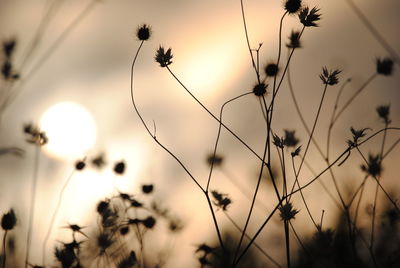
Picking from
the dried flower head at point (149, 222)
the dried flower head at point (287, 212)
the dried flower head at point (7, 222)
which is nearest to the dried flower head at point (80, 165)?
the dried flower head at point (149, 222)

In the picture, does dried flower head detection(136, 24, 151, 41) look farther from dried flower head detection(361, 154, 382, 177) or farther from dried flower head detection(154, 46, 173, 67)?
dried flower head detection(361, 154, 382, 177)

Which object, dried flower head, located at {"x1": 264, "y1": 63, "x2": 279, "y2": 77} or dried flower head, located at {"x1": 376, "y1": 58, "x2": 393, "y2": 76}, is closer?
dried flower head, located at {"x1": 264, "y1": 63, "x2": 279, "y2": 77}

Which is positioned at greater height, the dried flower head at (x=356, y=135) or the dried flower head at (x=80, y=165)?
the dried flower head at (x=80, y=165)

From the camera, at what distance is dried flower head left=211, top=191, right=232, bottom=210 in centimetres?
224

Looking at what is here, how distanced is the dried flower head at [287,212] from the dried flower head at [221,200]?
42 cm

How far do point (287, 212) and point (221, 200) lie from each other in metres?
0.49

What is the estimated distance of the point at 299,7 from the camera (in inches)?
79.9

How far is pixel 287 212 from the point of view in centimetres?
187

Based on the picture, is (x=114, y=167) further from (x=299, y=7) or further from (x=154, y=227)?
(x=299, y=7)

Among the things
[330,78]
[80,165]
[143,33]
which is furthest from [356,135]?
[80,165]

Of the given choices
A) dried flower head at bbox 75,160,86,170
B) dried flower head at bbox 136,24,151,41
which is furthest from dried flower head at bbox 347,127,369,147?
dried flower head at bbox 75,160,86,170

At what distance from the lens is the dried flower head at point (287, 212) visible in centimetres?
186

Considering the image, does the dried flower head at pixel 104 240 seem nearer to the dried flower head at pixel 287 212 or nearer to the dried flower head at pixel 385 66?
the dried flower head at pixel 287 212

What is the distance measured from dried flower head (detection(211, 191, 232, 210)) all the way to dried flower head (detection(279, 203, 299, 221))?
418mm
